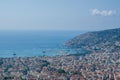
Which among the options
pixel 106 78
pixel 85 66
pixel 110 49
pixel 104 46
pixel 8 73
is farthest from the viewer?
pixel 104 46

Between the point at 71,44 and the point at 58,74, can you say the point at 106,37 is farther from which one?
the point at 58,74

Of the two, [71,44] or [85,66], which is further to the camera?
[71,44]

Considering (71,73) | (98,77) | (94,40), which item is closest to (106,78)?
(98,77)

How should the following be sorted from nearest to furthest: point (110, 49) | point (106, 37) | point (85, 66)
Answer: point (85, 66)
point (110, 49)
point (106, 37)

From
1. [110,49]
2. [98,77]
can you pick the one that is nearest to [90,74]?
[98,77]

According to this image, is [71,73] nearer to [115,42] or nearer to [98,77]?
[98,77]

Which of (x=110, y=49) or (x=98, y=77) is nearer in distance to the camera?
(x=98, y=77)
